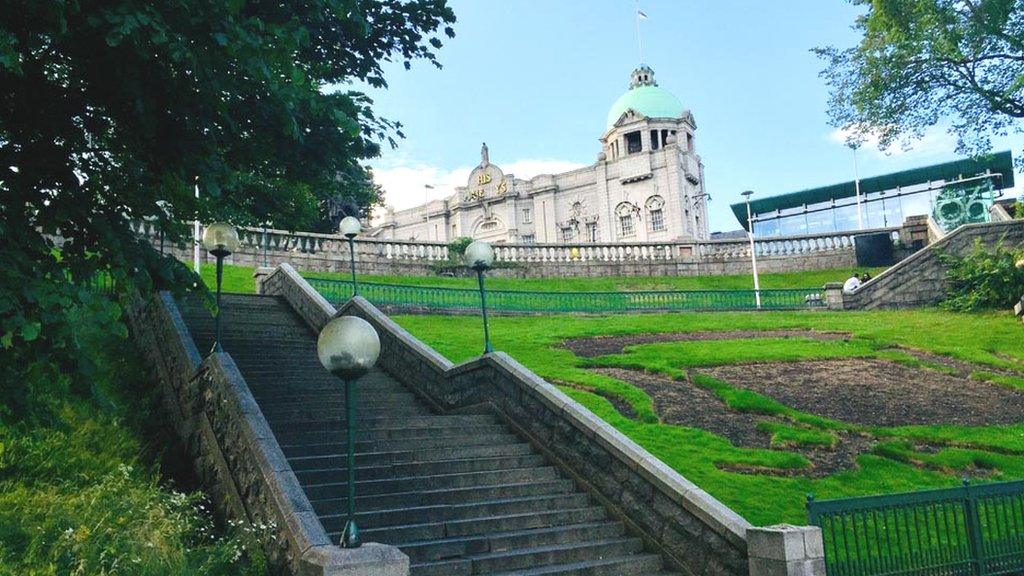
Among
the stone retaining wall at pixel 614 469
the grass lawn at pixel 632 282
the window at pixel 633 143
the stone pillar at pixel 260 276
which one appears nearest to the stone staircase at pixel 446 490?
the stone retaining wall at pixel 614 469

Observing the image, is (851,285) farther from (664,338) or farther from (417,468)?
(417,468)

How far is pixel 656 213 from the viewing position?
73.6m

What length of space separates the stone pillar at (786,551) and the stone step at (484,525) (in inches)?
86.6

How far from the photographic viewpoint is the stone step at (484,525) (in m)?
8.10

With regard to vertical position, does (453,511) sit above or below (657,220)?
below

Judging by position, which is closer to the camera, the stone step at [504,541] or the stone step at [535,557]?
the stone step at [535,557]

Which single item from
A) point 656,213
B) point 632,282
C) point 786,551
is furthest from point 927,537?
point 656,213

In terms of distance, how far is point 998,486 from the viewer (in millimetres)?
9172

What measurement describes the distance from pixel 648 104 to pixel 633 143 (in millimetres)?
4347

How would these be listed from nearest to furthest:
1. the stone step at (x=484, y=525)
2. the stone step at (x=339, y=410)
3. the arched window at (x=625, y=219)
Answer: the stone step at (x=484, y=525) → the stone step at (x=339, y=410) → the arched window at (x=625, y=219)

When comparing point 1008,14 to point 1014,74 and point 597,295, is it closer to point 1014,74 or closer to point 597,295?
point 1014,74

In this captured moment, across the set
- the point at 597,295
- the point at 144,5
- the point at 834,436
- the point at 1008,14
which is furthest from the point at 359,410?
the point at 1008,14

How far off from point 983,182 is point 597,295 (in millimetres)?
28133

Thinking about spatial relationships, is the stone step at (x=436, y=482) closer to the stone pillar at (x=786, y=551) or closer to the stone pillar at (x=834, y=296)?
the stone pillar at (x=786, y=551)
